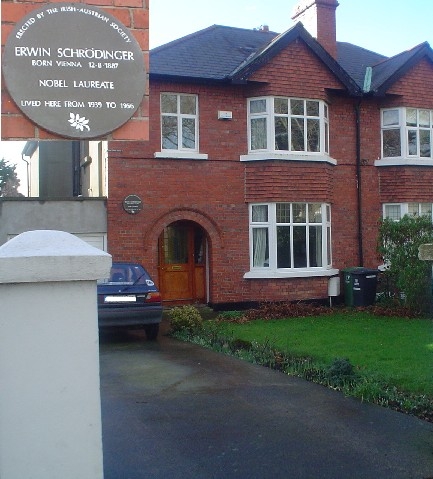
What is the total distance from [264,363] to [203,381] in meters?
1.48

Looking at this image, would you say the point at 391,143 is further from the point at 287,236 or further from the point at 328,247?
the point at 287,236

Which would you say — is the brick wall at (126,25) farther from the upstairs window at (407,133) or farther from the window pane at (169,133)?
the upstairs window at (407,133)

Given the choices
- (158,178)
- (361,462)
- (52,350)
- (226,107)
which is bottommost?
(361,462)

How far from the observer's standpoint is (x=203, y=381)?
27.5 feet

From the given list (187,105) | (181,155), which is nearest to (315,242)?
(181,155)

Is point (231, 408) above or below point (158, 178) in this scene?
below

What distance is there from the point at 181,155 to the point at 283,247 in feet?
12.1

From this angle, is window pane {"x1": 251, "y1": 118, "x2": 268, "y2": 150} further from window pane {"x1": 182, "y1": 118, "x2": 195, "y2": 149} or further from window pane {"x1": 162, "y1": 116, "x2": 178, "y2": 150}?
window pane {"x1": 162, "y1": 116, "x2": 178, "y2": 150}

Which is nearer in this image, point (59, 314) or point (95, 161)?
point (59, 314)

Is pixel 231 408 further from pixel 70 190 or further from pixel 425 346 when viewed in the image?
pixel 70 190

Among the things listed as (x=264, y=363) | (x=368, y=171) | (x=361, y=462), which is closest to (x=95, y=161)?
(x=368, y=171)

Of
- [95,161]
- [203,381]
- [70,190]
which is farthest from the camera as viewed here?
[70,190]

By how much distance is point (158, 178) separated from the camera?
16.3 m

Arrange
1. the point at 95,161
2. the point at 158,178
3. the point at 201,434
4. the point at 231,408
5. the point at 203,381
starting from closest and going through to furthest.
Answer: the point at 201,434, the point at 231,408, the point at 203,381, the point at 158,178, the point at 95,161
